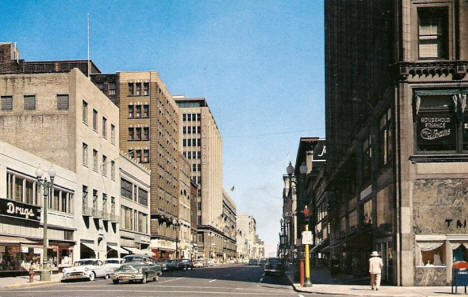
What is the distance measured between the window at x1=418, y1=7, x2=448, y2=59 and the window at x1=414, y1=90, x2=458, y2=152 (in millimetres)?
2344

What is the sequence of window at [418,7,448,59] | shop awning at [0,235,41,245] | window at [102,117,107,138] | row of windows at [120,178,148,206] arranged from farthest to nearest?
row of windows at [120,178,148,206]
window at [102,117,107,138]
shop awning at [0,235,41,245]
window at [418,7,448,59]

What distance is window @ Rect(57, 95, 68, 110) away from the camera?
67.7 meters

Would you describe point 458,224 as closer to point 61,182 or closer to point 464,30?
point 464,30

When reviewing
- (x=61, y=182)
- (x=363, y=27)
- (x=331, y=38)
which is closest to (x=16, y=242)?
(x=61, y=182)

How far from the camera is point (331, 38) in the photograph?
237 ft

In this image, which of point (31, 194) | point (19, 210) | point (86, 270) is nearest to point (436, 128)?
point (86, 270)

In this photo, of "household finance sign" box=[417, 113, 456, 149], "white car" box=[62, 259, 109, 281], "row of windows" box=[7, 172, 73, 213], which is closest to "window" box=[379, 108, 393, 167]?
"household finance sign" box=[417, 113, 456, 149]

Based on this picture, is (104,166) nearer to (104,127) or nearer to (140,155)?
(104,127)

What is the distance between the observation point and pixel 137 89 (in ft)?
373

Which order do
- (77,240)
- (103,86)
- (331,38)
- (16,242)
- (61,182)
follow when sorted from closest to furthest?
1. (16,242)
2. (61,182)
3. (77,240)
4. (331,38)
5. (103,86)

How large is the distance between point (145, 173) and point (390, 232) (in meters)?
70.1

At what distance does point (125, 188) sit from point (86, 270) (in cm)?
4683

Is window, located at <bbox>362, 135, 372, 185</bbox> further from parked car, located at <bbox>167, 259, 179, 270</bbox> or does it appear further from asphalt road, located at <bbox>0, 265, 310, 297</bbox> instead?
parked car, located at <bbox>167, 259, 179, 270</bbox>

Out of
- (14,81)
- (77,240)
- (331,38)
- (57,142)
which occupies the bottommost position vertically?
(77,240)
